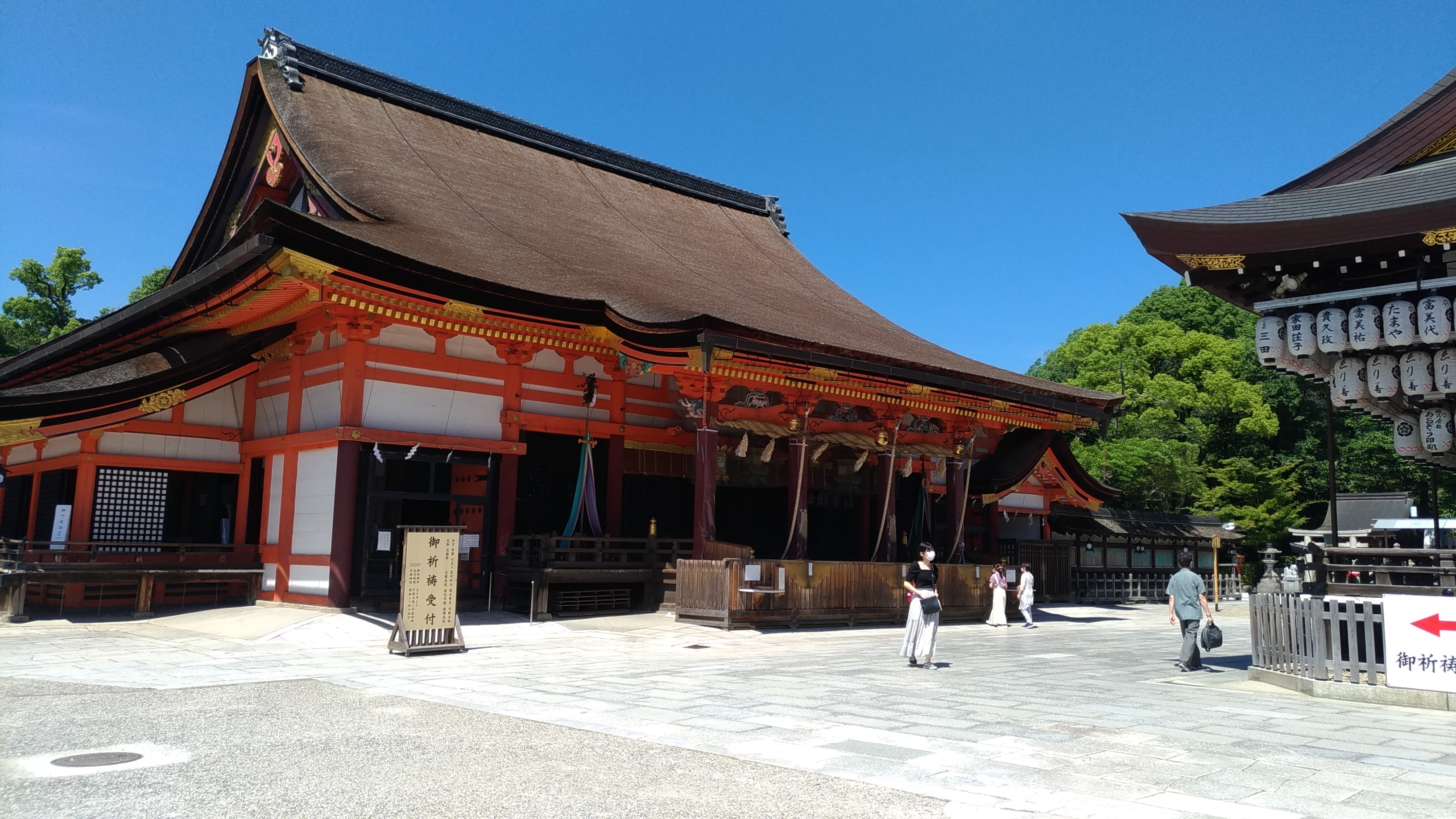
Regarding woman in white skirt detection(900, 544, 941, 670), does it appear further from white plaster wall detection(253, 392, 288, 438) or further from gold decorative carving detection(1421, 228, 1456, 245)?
white plaster wall detection(253, 392, 288, 438)

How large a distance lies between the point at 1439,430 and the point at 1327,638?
3001mm

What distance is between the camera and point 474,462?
15.9 metres

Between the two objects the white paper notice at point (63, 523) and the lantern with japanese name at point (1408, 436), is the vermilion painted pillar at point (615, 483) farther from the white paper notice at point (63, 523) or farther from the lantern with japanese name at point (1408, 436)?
the lantern with japanese name at point (1408, 436)

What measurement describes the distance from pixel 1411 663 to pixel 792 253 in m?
19.5

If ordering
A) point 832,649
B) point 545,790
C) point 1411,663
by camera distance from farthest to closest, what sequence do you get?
point 832,649 → point 1411,663 → point 545,790

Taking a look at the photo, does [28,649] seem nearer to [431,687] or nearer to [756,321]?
[431,687]

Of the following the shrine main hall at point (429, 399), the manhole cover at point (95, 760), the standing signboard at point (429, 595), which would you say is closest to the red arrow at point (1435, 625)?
the shrine main hall at point (429, 399)

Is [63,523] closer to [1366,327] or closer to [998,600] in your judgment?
[998,600]

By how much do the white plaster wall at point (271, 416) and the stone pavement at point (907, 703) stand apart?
11.2ft

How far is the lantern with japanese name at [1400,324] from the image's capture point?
386 inches

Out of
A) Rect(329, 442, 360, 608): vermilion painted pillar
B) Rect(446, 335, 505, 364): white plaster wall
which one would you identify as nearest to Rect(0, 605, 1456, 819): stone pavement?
Rect(329, 442, 360, 608): vermilion painted pillar

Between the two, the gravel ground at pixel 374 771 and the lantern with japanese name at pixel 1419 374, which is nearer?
the gravel ground at pixel 374 771

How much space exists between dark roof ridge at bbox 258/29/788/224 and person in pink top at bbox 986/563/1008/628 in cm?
1266

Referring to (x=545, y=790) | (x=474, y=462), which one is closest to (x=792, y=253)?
(x=474, y=462)
